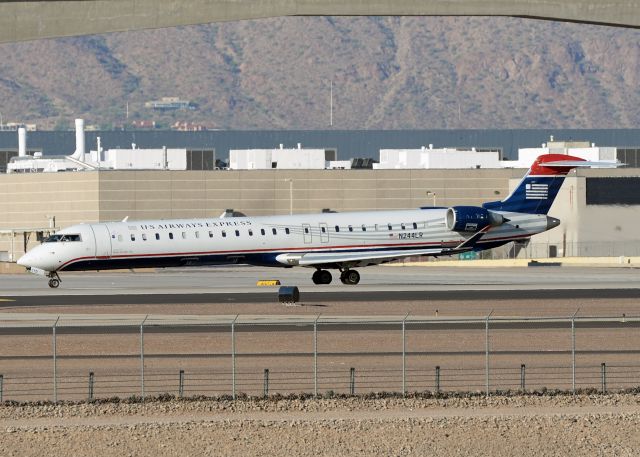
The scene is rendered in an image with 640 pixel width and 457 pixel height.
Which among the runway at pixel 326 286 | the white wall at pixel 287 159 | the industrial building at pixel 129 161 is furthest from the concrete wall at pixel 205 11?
the white wall at pixel 287 159

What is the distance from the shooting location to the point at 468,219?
193 ft

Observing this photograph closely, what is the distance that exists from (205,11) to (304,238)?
39562 mm

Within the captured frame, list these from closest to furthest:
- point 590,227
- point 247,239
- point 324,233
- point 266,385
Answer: point 266,385
point 247,239
point 324,233
point 590,227

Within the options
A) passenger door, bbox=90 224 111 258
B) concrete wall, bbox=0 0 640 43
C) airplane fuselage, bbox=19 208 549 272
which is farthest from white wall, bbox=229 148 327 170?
concrete wall, bbox=0 0 640 43

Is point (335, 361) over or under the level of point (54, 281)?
under

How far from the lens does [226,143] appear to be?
622 feet

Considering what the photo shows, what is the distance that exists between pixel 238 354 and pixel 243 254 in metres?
22.5

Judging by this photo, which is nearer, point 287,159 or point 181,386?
point 181,386

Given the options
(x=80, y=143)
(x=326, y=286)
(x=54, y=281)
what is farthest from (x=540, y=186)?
(x=80, y=143)

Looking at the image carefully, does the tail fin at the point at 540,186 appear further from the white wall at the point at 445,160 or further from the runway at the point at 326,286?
the white wall at the point at 445,160

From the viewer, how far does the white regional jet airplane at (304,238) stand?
56375 millimetres

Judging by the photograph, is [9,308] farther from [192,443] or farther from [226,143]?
[226,143]

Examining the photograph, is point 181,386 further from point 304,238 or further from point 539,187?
point 539,187

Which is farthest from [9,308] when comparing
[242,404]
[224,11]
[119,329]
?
[224,11]
